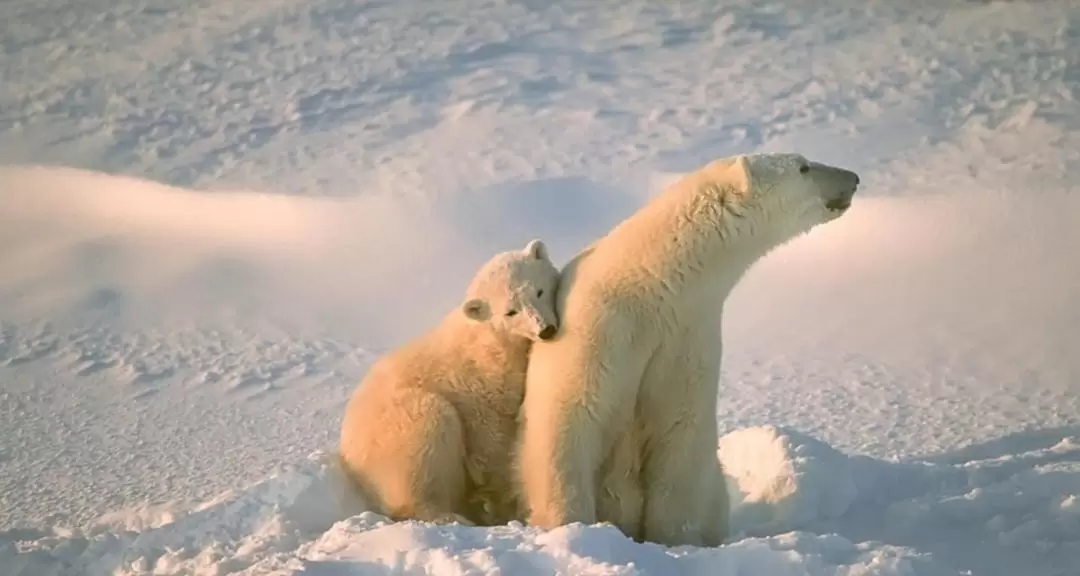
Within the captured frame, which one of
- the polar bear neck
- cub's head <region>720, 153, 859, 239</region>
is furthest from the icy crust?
cub's head <region>720, 153, 859, 239</region>

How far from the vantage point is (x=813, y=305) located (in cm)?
778

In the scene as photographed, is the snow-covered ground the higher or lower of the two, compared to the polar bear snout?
lower

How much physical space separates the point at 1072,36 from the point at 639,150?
4198mm

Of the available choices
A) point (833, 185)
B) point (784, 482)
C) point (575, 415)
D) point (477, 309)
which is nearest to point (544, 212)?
point (784, 482)

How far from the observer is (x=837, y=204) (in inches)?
135

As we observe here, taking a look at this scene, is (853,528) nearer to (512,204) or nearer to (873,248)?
(873,248)

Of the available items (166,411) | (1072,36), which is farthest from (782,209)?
(1072,36)

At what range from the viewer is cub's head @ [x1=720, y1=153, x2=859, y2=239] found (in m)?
3.32

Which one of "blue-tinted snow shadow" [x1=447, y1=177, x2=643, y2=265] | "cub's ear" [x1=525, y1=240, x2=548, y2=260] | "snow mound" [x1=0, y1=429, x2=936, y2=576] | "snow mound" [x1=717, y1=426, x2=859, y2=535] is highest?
"cub's ear" [x1=525, y1=240, x2=548, y2=260]

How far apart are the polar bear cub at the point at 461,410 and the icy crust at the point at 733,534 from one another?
15cm

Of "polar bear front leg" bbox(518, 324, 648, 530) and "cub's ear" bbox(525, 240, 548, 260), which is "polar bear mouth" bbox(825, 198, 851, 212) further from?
"cub's ear" bbox(525, 240, 548, 260)

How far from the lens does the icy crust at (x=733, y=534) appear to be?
2.91 m

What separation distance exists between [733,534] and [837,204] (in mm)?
1113

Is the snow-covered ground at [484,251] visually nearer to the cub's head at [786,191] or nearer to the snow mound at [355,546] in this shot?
the snow mound at [355,546]
